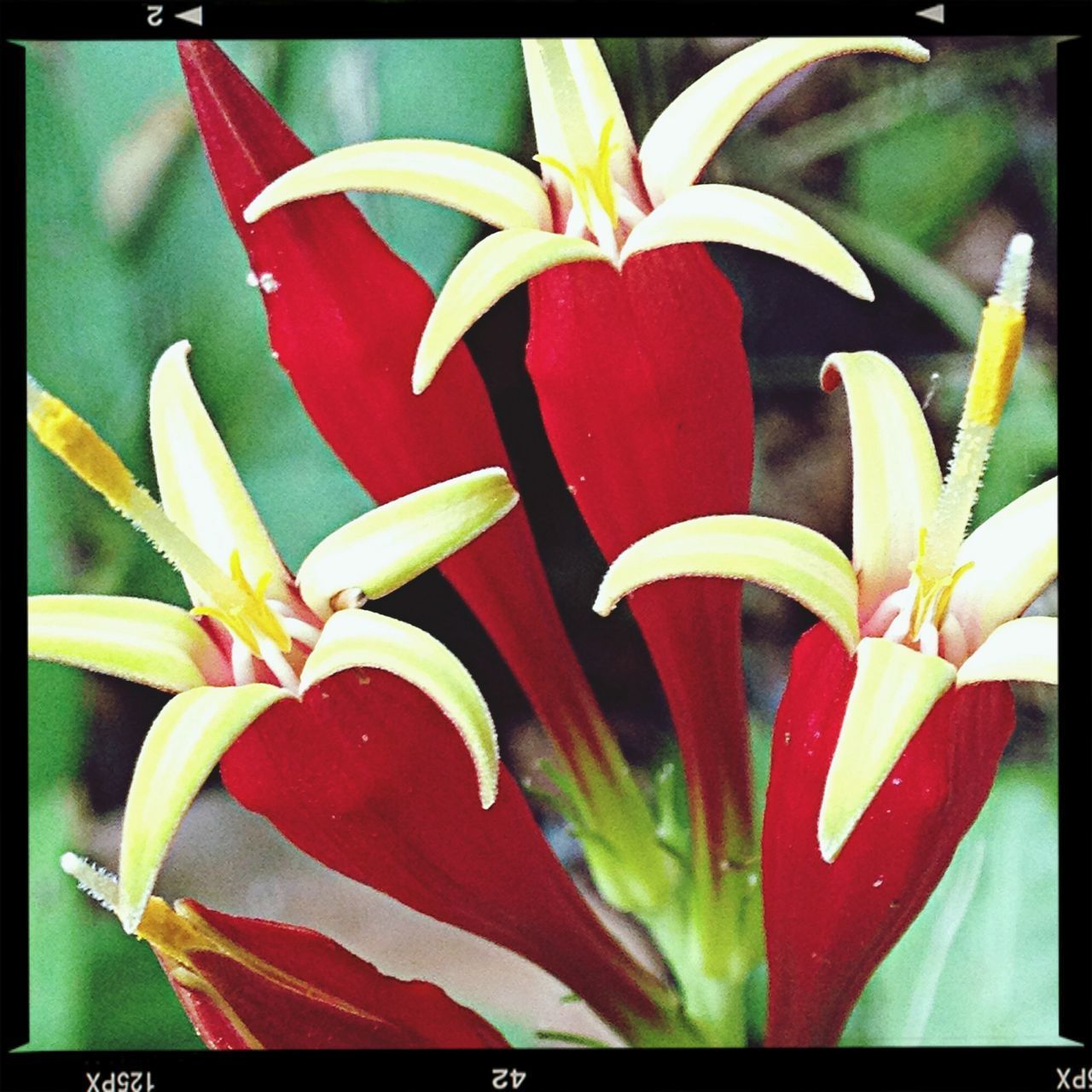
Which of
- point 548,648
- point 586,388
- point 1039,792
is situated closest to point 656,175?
point 586,388

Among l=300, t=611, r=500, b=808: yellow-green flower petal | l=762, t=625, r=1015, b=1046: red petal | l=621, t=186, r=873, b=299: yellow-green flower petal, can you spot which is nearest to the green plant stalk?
l=762, t=625, r=1015, b=1046: red petal

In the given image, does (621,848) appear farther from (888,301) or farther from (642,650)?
(888,301)

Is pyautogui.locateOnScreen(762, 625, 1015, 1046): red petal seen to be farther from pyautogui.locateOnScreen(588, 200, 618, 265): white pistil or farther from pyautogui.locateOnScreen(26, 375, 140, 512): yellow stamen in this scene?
pyautogui.locateOnScreen(26, 375, 140, 512): yellow stamen

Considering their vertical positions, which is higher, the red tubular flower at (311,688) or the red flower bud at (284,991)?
the red tubular flower at (311,688)

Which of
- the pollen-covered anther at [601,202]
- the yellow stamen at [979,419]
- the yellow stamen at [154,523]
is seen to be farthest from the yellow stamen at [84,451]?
the yellow stamen at [979,419]

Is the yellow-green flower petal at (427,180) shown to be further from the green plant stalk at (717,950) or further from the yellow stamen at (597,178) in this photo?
the green plant stalk at (717,950)

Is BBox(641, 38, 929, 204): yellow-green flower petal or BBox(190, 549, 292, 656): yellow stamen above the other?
BBox(641, 38, 929, 204): yellow-green flower petal
